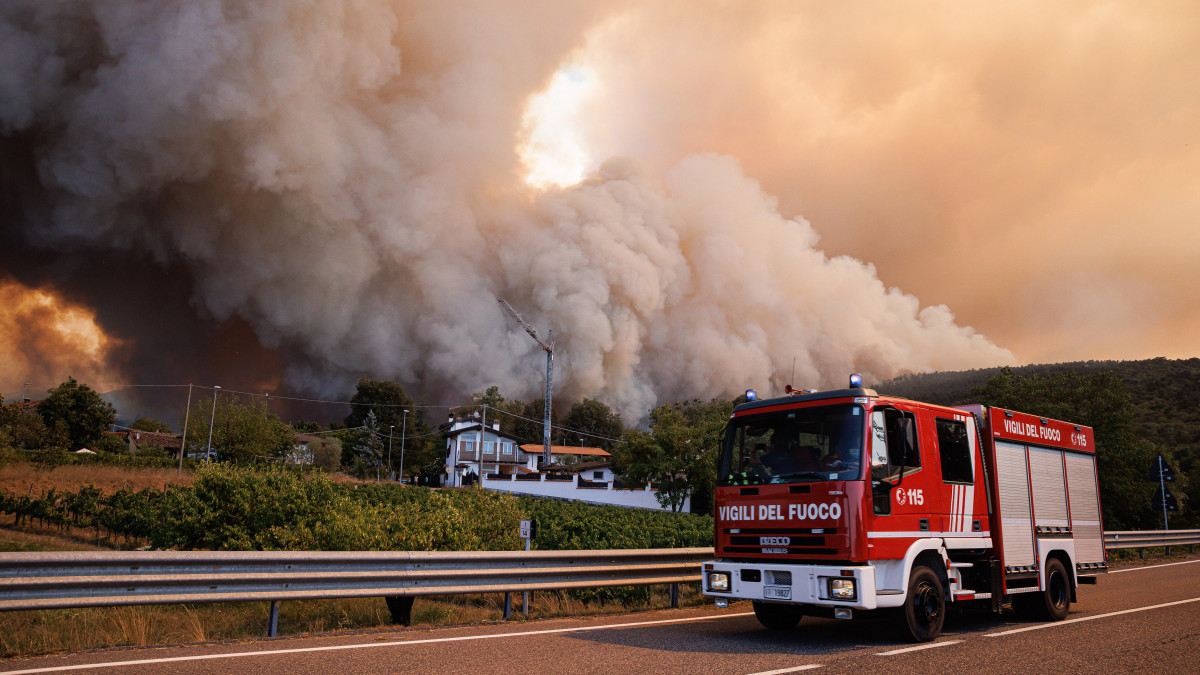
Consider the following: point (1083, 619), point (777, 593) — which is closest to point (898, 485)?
point (777, 593)

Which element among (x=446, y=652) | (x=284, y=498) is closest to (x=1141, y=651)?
(x=446, y=652)

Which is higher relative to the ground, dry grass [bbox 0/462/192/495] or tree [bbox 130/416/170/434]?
tree [bbox 130/416/170/434]

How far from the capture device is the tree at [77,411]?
6306 cm

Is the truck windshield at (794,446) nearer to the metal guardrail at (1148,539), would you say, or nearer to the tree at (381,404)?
the metal guardrail at (1148,539)

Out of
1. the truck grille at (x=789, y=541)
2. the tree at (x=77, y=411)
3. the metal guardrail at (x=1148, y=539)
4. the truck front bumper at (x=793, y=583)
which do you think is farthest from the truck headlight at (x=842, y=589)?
the tree at (x=77, y=411)

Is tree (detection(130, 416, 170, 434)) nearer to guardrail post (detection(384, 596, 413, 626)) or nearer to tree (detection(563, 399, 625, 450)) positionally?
tree (detection(563, 399, 625, 450))

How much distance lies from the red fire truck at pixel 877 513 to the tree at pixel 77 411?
7284 centimetres

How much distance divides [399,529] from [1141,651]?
10.3m

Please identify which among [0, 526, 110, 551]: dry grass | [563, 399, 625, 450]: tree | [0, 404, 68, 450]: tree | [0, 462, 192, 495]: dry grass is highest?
[563, 399, 625, 450]: tree

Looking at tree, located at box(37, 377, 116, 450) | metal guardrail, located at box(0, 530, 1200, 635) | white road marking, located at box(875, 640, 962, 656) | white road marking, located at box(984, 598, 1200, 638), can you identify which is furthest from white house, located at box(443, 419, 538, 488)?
white road marking, located at box(875, 640, 962, 656)

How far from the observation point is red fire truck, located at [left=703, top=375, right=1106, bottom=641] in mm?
7586

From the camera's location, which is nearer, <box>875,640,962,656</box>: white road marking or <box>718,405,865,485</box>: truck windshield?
<box>875,640,962,656</box>: white road marking

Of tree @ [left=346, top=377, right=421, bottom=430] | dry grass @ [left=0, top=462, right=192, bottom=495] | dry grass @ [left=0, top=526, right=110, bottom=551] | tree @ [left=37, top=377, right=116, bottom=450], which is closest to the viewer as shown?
dry grass @ [left=0, top=526, right=110, bottom=551]

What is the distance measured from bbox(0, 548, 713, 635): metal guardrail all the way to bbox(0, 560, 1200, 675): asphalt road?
0.48 meters
